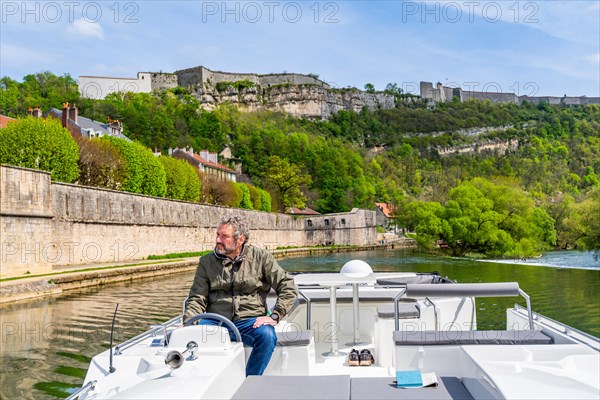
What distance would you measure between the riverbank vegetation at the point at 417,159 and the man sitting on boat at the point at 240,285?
1209 inches

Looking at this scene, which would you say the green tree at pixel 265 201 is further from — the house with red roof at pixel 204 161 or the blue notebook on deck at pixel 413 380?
the blue notebook on deck at pixel 413 380

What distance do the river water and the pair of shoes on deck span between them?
3.96m

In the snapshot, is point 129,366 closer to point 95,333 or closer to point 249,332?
point 249,332

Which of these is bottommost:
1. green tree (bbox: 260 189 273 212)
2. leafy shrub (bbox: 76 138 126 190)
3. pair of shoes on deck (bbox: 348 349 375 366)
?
pair of shoes on deck (bbox: 348 349 375 366)

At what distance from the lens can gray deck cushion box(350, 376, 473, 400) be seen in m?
3.12

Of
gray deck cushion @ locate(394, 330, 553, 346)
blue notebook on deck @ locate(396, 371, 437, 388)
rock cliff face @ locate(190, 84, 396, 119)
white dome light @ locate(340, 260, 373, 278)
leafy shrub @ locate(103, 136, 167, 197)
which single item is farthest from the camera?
rock cliff face @ locate(190, 84, 396, 119)

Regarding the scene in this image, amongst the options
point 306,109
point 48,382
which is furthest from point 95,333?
point 306,109

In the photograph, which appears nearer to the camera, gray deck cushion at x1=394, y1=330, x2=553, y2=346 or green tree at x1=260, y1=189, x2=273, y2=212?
gray deck cushion at x1=394, y1=330, x2=553, y2=346

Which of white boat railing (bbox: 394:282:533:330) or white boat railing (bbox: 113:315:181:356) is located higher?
white boat railing (bbox: 394:282:533:330)

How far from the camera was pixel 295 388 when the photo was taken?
3.22 meters

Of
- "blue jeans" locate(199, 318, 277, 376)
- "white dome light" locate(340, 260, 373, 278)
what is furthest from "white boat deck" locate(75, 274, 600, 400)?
"white dome light" locate(340, 260, 373, 278)

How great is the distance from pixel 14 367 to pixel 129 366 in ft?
21.6

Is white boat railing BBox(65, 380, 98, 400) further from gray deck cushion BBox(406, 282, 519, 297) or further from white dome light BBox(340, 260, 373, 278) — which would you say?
white dome light BBox(340, 260, 373, 278)

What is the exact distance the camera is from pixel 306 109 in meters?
135
